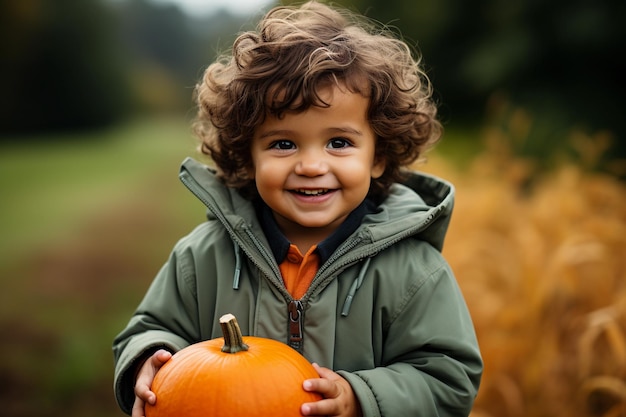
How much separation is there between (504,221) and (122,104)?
4152 centimetres

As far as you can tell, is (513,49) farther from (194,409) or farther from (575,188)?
(194,409)

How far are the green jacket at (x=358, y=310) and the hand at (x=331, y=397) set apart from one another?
37mm

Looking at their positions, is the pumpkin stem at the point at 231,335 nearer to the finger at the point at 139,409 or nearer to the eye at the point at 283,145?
the finger at the point at 139,409

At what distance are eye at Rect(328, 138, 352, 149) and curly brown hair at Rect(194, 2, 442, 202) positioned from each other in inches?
5.9

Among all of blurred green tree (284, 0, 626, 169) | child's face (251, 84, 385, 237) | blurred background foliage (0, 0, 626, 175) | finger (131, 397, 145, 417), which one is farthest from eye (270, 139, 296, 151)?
blurred green tree (284, 0, 626, 169)

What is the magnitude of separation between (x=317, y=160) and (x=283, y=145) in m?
0.15

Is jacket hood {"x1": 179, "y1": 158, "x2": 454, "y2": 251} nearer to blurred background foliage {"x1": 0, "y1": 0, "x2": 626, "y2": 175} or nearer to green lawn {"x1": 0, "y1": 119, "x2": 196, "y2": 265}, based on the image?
green lawn {"x1": 0, "y1": 119, "x2": 196, "y2": 265}

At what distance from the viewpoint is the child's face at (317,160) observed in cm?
244

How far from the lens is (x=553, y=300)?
419cm

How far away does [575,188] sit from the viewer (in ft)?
16.6

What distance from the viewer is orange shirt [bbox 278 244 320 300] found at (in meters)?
2.51

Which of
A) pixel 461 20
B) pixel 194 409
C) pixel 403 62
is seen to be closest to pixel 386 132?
pixel 403 62

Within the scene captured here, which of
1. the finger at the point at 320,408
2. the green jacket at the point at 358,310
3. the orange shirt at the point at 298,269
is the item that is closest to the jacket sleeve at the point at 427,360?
the green jacket at the point at 358,310

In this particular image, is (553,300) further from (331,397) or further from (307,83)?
(307,83)
